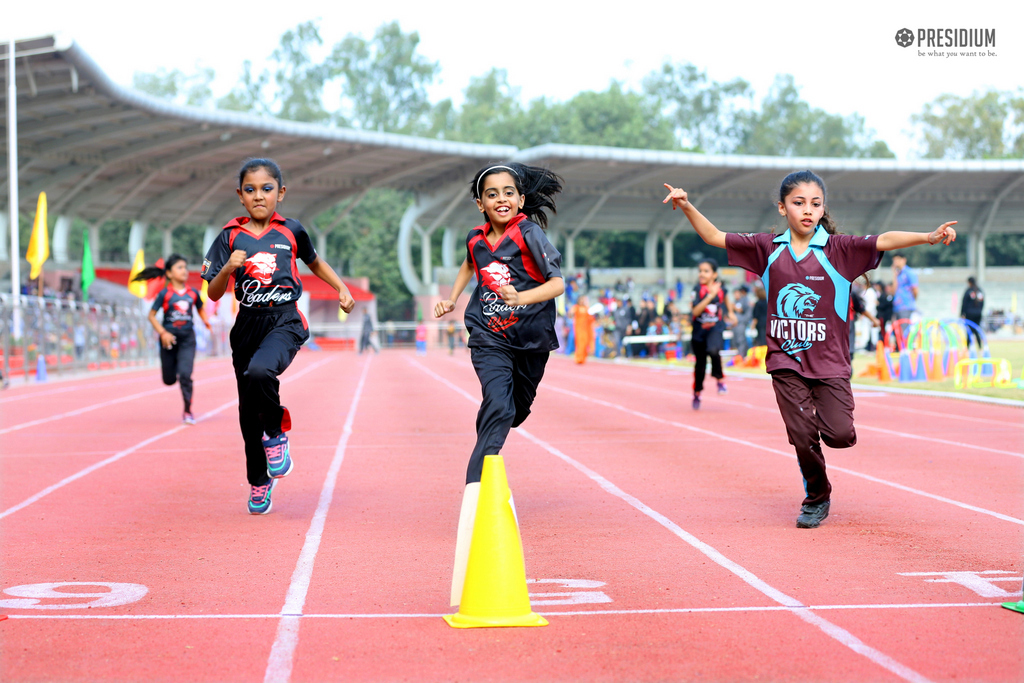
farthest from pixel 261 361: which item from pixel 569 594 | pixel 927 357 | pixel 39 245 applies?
pixel 39 245

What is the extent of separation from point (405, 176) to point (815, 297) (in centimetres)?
5355

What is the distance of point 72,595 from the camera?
14.8 feet

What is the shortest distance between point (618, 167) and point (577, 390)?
39.1 m

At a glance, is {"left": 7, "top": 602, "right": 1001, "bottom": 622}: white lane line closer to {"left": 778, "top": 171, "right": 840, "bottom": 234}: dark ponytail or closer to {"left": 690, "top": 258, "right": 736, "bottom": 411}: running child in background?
{"left": 778, "top": 171, "right": 840, "bottom": 234}: dark ponytail

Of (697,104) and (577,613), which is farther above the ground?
(697,104)

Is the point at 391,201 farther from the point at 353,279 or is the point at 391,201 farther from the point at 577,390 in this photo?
the point at 577,390

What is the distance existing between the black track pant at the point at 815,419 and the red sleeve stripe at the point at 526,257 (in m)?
1.54

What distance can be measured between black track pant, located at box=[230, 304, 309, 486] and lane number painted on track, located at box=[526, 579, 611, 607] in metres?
2.33

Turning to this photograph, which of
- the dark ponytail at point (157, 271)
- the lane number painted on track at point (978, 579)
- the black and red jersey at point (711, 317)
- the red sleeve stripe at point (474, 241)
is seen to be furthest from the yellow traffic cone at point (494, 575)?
the black and red jersey at point (711, 317)

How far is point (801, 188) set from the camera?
6.07m

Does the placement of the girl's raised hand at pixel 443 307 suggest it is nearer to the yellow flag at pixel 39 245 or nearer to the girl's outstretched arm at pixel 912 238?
the girl's outstretched arm at pixel 912 238

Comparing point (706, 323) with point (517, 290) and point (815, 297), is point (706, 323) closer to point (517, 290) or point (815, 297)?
point (815, 297)

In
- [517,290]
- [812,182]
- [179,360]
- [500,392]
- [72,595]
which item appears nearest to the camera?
[72,595]

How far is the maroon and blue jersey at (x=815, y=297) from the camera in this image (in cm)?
596
